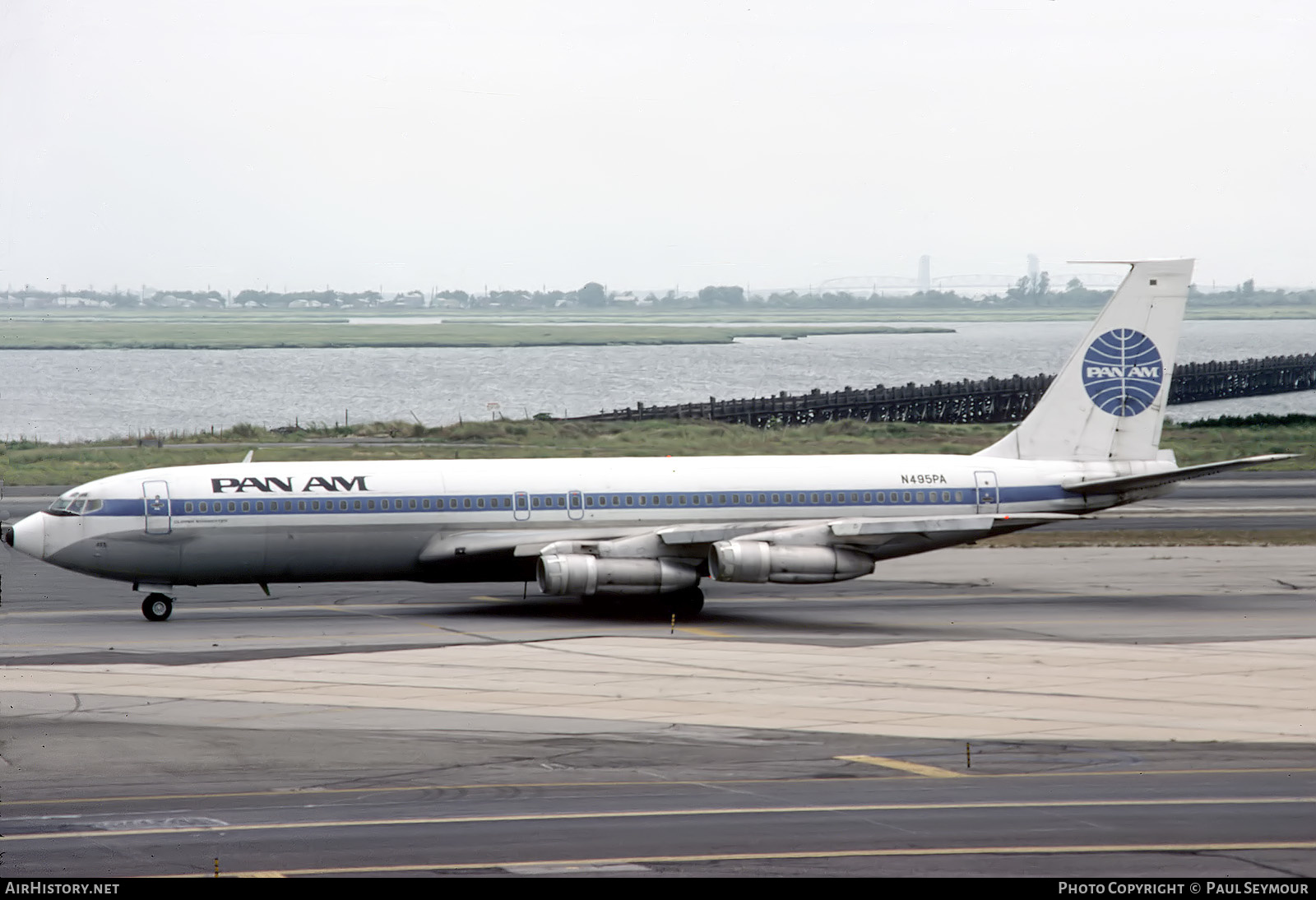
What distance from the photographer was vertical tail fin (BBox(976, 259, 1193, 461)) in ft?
152

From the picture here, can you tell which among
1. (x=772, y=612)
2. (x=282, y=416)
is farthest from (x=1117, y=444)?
(x=282, y=416)

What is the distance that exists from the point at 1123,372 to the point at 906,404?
89.9 meters

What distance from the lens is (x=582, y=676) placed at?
32.1m

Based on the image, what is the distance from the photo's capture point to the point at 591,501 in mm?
42500

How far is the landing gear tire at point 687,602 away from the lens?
42.3 m

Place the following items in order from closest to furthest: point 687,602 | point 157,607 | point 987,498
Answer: point 157,607 → point 687,602 → point 987,498

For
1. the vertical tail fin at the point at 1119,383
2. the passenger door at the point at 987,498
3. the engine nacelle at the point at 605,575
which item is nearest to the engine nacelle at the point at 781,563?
the engine nacelle at the point at 605,575

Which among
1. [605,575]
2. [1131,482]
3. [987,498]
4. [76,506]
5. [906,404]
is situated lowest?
[906,404]

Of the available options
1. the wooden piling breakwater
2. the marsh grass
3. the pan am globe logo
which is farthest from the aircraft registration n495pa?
A: the wooden piling breakwater

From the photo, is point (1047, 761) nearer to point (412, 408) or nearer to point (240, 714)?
point (240, 714)

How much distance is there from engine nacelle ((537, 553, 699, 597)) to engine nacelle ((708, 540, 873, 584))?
1.15 metres

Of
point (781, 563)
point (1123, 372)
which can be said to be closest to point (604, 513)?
point (781, 563)

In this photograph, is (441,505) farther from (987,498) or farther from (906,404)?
(906,404)

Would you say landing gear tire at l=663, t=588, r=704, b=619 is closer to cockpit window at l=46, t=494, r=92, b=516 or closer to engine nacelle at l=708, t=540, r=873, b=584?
engine nacelle at l=708, t=540, r=873, b=584
